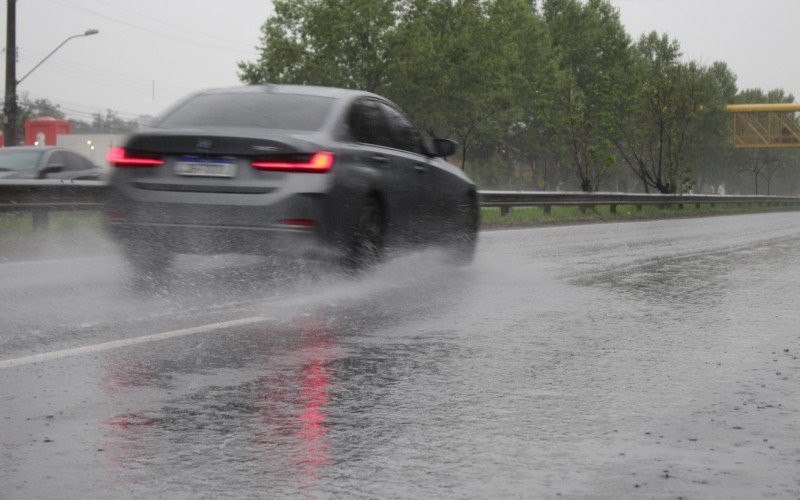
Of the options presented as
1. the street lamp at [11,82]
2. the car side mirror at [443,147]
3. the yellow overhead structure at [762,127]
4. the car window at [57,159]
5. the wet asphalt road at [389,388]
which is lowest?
the wet asphalt road at [389,388]

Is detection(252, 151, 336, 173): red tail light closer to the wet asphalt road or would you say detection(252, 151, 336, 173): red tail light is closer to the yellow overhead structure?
the wet asphalt road

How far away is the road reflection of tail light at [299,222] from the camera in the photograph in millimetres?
9148

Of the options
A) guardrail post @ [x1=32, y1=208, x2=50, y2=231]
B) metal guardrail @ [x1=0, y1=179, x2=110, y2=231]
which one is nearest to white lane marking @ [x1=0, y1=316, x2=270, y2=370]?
metal guardrail @ [x1=0, y1=179, x2=110, y2=231]

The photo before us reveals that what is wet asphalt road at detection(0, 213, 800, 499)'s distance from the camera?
3992 millimetres

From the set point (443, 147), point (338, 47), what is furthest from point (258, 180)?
point (338, 47)

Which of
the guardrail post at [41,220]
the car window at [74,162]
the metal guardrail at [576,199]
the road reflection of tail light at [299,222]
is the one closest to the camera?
the road reflection of tail light at [299,222]

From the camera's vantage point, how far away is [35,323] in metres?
7.45

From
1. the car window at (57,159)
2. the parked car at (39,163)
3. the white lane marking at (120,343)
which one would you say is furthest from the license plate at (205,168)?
the car window at (57,159)

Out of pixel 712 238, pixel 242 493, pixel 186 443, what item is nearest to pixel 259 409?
pixel 186 443

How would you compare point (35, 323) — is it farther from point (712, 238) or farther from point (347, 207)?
point (712, 238)

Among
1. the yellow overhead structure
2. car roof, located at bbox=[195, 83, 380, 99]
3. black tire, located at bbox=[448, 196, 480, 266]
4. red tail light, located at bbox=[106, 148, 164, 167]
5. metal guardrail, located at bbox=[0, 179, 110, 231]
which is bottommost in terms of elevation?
black tire, located at bbox=[448, 196, 480, 266]

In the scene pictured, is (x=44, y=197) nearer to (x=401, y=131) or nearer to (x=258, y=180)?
(x=401, y=131)

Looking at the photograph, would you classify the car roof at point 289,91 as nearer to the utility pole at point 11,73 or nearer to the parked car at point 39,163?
the parked car at point 39,163

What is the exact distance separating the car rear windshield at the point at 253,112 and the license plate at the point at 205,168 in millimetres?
499
